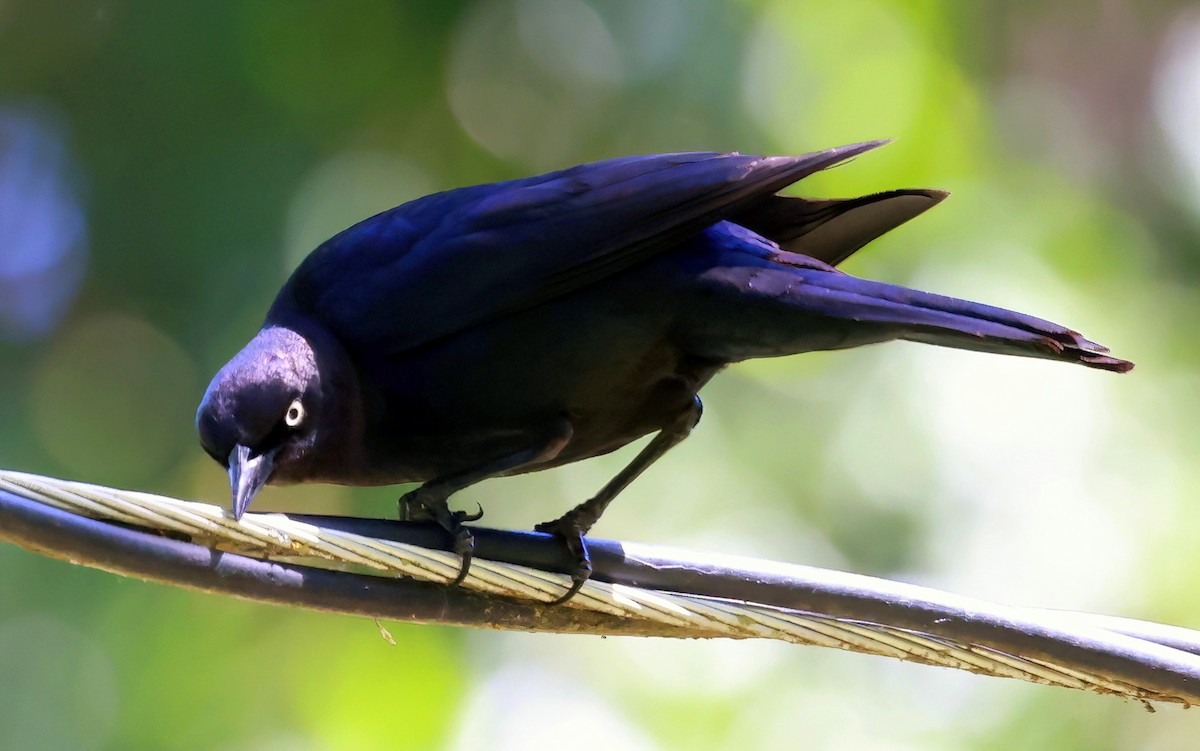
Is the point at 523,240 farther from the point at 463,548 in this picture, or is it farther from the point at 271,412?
the point at 463,548

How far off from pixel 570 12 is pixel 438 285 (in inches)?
145

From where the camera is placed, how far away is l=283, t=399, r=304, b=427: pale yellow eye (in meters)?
2.97

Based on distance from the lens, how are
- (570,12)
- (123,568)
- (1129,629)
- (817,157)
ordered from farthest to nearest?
(570,12) < (817,157) < (1129,629) < (123,568)

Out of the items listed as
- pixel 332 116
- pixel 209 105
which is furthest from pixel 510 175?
pixel 209 105

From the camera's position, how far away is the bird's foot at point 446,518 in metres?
2.22

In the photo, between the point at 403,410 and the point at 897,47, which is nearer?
the point at 403,410

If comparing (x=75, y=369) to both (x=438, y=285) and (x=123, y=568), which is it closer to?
(x=438, y=285)

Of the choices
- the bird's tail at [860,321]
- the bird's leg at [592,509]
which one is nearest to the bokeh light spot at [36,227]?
the bird's leg at [592,509]

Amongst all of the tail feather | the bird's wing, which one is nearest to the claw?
the bird's wing

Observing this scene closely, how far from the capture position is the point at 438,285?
311cm

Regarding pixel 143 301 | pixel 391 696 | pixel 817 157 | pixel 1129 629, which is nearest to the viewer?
pixel 1129 629

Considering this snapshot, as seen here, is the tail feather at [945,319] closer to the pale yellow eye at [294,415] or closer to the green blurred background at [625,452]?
the pale yellow eye at [294,415]

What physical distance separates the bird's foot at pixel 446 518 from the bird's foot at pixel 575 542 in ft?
0.65

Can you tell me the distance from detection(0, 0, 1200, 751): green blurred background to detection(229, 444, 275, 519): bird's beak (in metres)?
2.00
